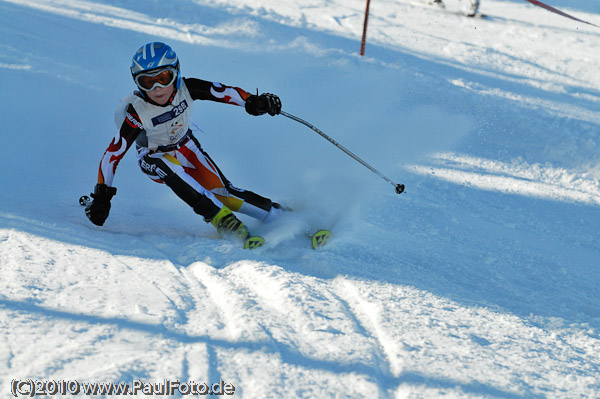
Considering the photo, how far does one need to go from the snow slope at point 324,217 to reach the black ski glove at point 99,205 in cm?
13

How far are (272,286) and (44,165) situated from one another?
357 centimetres

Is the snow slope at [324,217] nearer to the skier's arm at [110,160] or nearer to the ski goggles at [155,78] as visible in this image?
the skier's arm at [110,160]

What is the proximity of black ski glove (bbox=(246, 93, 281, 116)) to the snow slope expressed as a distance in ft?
3.01

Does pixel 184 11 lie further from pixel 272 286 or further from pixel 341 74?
pixel 272 286

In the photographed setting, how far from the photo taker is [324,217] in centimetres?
448

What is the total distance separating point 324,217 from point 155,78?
5.78 feet

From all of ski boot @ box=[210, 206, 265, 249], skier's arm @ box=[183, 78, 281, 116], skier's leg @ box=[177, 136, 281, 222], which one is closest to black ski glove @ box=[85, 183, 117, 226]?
skier's leg @ box=[177, 136, 281, 222]

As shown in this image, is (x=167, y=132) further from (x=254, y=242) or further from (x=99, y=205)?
(x=254, y=242)

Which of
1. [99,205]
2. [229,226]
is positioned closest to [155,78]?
[99,205]

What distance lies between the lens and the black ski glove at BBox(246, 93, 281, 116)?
13.5 feet

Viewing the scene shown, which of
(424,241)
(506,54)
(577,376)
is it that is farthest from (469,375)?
(506,54)

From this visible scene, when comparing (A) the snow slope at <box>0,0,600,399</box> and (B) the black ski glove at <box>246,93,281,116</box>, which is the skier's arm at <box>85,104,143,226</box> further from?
(B) the black ski glove at <box>246,93,281,116</box>

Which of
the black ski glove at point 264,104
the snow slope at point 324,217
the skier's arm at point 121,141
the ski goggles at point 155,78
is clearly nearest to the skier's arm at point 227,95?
the black ski glove at point 264,104

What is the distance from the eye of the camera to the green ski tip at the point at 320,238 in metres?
3.95
